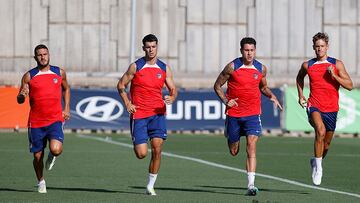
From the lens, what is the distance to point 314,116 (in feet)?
59.9

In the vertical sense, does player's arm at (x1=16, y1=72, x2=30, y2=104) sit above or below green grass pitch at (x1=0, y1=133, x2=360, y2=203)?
above

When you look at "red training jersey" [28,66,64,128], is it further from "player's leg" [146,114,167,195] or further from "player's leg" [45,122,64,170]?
"player's leg" [146,114,167,195]

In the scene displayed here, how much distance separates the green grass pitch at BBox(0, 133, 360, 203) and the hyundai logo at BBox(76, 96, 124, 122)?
3.25m

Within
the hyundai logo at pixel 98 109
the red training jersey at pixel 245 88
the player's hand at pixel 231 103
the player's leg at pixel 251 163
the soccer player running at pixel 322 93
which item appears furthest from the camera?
the hyundai logo at pixel 98 109

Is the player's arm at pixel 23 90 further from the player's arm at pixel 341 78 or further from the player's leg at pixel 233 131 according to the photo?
the player's arm at pixel 341 78

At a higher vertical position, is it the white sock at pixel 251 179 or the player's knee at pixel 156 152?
the player's knee at pixel 156 152

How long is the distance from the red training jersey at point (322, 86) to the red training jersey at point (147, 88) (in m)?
2.35

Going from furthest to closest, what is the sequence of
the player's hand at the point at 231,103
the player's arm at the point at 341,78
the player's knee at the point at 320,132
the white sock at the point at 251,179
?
the player's knee at the point at 320,132, the player's arm at the point at 341,78, the player's hand at the point at 231,103, the white sock at the point at 251,179

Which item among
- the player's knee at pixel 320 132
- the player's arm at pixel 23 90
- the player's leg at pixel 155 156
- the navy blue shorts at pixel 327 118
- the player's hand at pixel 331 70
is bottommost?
the player's leg at pixel 155 156

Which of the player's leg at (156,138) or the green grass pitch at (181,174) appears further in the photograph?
the player's leg at (156,138)

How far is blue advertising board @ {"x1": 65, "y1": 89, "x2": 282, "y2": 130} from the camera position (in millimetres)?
35750

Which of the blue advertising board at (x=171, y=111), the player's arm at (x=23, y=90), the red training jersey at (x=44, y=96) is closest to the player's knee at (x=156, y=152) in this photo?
the red training jersey at (x=44, y=96)

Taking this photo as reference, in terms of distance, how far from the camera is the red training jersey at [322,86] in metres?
18.2

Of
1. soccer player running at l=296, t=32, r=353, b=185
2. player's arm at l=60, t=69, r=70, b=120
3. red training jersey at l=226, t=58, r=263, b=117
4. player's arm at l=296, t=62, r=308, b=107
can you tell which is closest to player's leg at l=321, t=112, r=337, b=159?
soccer player running at l=296, t=32, r=353, b=185
